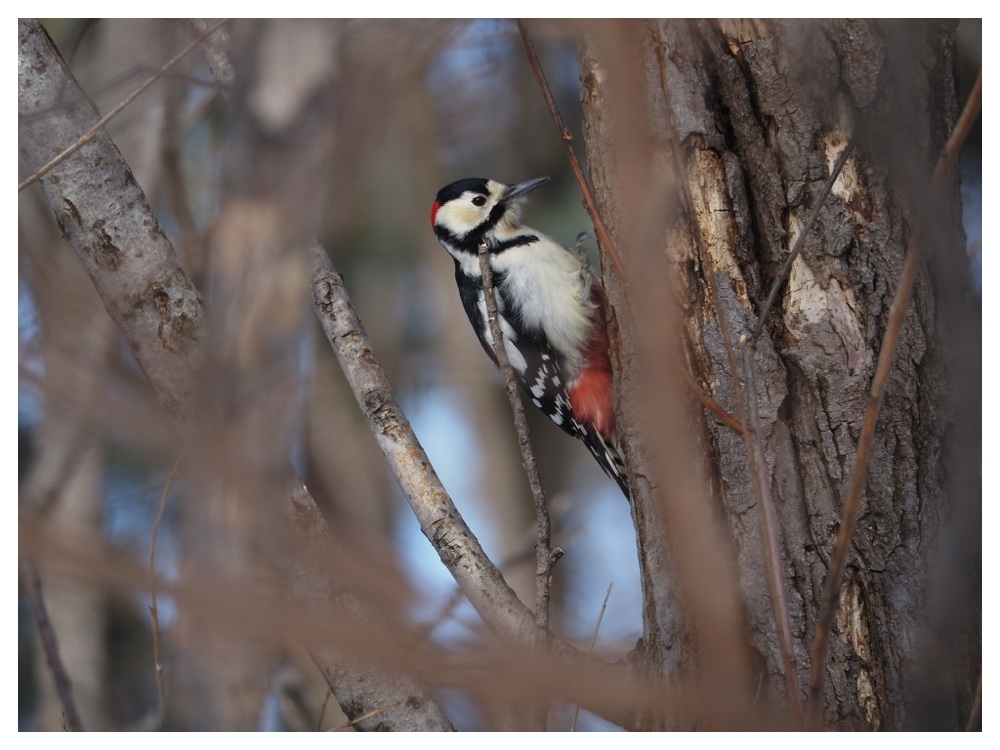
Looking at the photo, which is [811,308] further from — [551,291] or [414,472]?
[551,291]

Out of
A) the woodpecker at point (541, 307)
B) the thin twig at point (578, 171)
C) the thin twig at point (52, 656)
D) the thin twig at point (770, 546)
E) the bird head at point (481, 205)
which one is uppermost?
the bird head at point (481, 205)

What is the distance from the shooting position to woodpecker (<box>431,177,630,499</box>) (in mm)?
2178

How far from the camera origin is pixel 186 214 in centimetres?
185

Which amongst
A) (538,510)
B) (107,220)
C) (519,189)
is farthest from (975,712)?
(107,220)

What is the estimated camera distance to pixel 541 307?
88.0 inches

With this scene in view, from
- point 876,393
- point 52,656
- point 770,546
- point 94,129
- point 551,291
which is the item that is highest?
point 551,291

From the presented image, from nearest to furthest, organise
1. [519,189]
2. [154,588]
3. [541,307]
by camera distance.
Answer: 1. [154,588]
2. [541,307]
3. [519,189]

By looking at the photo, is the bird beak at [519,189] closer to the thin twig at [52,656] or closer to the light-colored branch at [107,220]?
the light-colored branch at [107,220]

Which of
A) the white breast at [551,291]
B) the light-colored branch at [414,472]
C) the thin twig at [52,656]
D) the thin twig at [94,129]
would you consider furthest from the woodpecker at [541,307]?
the thin twig at [52,656]

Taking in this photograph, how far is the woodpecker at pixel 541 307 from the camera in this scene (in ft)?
7.14

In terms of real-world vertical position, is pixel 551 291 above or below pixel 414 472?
above

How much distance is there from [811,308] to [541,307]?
0.90 metres

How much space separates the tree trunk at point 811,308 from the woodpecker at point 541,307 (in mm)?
675
